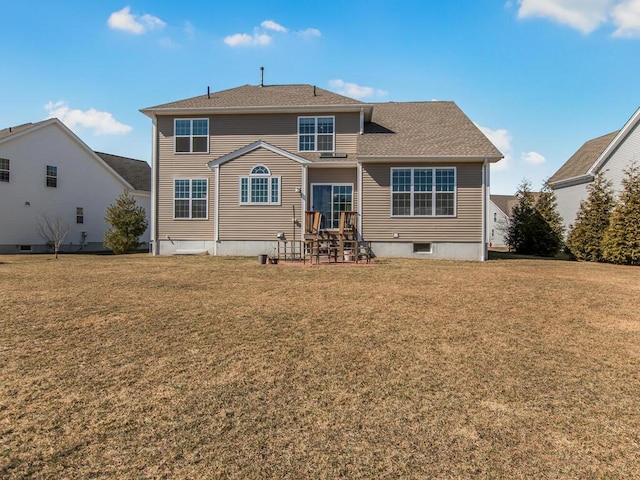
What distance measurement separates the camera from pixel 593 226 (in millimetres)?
16531

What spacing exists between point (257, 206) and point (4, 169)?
1438 centimetres

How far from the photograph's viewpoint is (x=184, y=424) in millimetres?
3135

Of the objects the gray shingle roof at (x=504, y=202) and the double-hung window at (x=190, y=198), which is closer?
the double-hung window at (x=190, y=198)

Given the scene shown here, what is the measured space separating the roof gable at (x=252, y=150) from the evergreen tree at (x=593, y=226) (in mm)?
12161

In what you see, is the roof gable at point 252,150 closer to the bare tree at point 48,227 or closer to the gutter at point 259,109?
the gutter at point 259,109

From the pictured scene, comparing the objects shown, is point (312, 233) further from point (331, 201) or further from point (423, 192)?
point (423, 192)

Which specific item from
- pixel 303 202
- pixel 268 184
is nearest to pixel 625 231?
pixel 303 202

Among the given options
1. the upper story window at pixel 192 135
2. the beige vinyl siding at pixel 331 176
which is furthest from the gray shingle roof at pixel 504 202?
the upper story window at pixel 192 135

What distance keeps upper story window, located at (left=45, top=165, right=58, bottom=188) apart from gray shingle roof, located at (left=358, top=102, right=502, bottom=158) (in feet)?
58.8

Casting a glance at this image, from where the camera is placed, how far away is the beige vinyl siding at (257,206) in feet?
53.4

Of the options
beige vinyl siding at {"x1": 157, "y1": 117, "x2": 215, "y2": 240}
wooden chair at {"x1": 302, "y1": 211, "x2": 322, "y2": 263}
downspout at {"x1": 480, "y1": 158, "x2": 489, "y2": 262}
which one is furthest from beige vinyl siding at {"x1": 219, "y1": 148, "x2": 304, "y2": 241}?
downspout at {"x1": 480, "y1": 158, "x2": 489, "y2": 262}

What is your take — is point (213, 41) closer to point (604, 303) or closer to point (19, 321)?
point (19, 321)

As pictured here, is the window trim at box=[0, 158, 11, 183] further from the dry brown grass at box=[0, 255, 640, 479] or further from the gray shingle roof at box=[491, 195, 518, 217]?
the gray shingle roof at box=[491, 195, 518, 217]

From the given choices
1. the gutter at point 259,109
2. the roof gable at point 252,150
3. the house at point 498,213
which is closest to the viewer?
the roof gable at point 252,150
